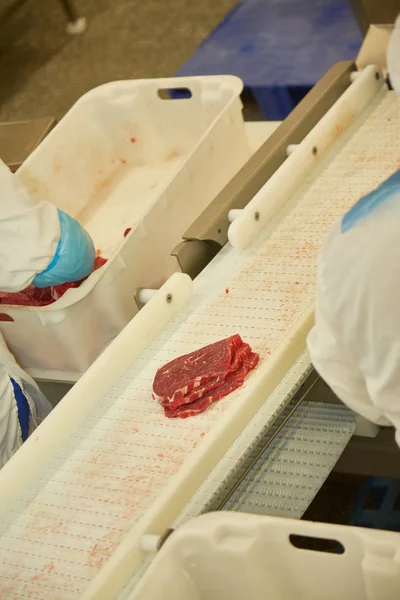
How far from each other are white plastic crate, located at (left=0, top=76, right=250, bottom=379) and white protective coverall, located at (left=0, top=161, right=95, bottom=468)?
71 mm

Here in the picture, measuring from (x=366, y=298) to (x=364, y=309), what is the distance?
0.07 ft

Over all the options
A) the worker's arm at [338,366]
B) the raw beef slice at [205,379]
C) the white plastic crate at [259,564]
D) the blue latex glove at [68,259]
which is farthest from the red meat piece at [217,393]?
the blue latex glove at [68,259]

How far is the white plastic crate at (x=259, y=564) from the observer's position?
3.62 feet

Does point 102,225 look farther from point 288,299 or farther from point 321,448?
point 321,448

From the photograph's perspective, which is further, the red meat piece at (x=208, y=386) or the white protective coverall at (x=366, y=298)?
the red meat piece at (x=208, y=386)

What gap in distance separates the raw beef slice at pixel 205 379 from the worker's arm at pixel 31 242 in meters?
0.48

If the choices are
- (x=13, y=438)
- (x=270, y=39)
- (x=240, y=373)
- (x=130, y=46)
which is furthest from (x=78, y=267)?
(x=130, y=46)

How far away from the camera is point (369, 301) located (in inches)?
34.7

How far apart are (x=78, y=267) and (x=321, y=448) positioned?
2.51 ft

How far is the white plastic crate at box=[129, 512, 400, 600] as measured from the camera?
110cm

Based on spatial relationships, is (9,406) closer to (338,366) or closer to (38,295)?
(38,295)

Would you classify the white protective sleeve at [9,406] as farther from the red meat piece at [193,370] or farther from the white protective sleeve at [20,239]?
the red meat piece at [193,370]

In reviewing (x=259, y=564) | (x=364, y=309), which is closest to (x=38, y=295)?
(x=259, y=564)

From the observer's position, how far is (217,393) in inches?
59.7
